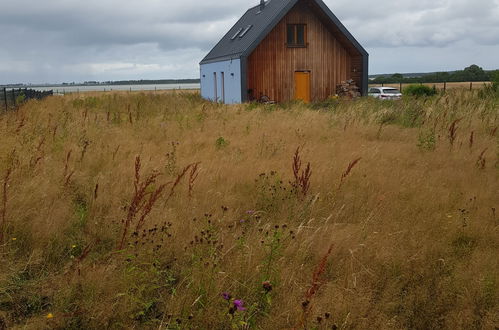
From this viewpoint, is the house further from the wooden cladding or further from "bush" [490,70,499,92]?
"bush" [490,70,499,92]

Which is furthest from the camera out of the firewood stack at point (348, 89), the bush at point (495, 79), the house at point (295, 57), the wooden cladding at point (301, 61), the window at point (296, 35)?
the firewood stack at point (348, 89)

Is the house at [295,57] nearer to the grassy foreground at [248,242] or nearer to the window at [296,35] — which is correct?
the window at [296,35]

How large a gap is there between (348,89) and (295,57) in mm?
2968

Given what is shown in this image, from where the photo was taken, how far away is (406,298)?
10.8 ft

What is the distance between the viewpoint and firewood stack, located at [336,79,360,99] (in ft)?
68.6

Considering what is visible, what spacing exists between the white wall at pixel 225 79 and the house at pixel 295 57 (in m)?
0.05

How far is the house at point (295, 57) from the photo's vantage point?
19.7m

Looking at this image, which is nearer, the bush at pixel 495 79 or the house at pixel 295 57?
the bush at pixel 495 79

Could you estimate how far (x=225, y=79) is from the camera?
2281 cm

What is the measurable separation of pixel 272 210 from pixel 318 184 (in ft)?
3.35

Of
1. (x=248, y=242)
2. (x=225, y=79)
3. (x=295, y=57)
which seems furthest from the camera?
(x=225, y=79)

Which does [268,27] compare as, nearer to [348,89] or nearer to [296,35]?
[296,35]

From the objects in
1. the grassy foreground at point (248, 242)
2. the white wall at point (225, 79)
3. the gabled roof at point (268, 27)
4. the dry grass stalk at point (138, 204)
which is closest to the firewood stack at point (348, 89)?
the gabled roof at point (268, 27)

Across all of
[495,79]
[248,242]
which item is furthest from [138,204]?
[495,79]
